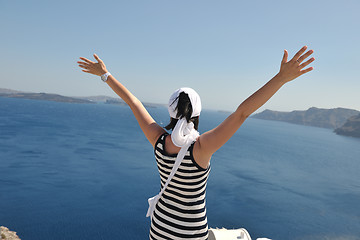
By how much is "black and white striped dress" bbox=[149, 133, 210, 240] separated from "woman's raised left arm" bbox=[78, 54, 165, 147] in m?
0.11

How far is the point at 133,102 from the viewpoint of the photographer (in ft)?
6.15

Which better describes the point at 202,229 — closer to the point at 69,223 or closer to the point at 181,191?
the point at 181,191

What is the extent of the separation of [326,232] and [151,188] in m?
18.9

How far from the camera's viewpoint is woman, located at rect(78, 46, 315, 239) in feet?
4.14

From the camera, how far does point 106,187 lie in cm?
2577

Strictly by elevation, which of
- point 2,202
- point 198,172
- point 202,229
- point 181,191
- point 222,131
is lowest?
point 2,202

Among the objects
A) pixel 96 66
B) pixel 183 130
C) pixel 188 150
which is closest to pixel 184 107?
pixel 183 130

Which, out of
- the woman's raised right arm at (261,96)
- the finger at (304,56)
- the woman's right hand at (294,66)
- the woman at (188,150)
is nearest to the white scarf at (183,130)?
the woman at (188,150)

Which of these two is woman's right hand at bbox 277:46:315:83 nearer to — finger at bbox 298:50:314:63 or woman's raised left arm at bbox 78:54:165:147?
finger at bbox 298:50:314:63

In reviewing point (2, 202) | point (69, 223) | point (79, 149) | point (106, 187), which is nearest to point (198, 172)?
point (69, 223)

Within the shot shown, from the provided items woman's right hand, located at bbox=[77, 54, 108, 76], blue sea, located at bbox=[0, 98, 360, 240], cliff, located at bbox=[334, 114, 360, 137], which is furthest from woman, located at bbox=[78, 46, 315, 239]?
cliff, located at bbox=[334, 114, 360, 137]

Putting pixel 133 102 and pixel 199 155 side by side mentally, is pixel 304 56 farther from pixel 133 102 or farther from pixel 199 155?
pixel 133 102

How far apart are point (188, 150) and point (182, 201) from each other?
40 cm

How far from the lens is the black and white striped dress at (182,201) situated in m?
1.49
